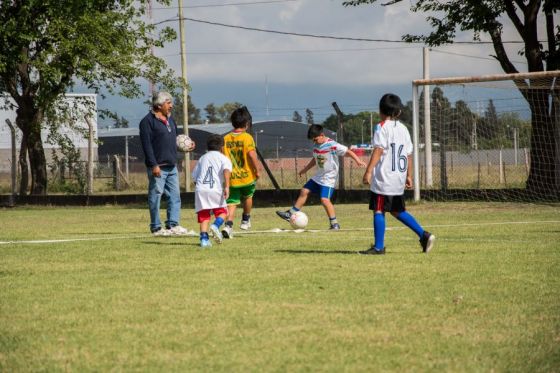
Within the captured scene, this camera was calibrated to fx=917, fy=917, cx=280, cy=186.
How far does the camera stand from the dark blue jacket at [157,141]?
12.8 metres

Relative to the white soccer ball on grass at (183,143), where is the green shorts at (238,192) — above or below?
below

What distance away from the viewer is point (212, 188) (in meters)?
11.0

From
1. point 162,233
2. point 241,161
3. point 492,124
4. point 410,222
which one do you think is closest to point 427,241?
point 410,222

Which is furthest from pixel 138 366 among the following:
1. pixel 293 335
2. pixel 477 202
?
pixel 477 202

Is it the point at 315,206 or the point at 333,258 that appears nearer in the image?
the point at 333,258

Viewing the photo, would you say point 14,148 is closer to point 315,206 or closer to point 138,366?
point 315,206

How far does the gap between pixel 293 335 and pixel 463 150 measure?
21.8 m

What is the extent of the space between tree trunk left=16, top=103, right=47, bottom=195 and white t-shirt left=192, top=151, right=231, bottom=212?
2412 centimetres

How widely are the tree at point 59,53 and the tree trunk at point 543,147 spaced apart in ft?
49.9

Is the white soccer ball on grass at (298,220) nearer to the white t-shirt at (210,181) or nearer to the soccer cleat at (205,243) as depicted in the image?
the white t-shirt at (210,181)

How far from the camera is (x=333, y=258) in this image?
9.20 metres

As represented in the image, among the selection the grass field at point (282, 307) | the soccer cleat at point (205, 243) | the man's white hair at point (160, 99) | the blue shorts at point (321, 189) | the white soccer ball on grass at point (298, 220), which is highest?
the man's white hair at point (160, 99)

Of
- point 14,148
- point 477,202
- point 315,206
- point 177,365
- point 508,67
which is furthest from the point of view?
point 14,148

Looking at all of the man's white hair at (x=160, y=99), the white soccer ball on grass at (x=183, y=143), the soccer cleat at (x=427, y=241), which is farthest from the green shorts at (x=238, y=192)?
the soccer cleat at (x=427, y=241)
